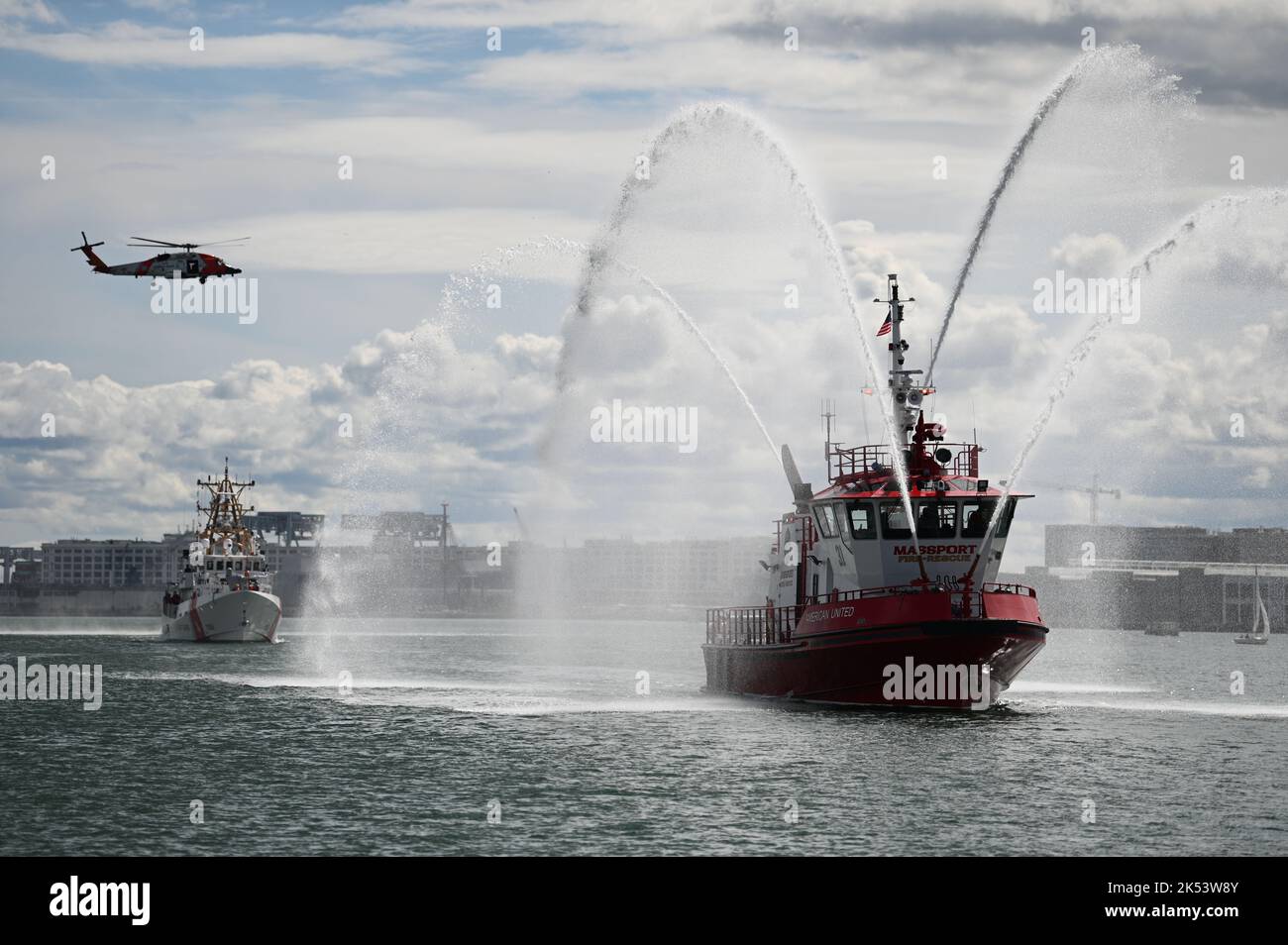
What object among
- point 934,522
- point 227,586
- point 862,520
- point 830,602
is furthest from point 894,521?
point 227,586

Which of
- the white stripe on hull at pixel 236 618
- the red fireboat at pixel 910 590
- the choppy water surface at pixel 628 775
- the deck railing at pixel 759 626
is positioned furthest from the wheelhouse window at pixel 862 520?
the white stripe on hull at pixel 236 618

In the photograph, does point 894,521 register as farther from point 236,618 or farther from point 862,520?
point 236,618

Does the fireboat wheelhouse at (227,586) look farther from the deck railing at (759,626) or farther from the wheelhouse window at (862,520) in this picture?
the wheelhouse window at (862,520)

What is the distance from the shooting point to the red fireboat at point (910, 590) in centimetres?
5756

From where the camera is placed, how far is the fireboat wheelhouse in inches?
6250

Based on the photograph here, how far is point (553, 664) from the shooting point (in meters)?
128

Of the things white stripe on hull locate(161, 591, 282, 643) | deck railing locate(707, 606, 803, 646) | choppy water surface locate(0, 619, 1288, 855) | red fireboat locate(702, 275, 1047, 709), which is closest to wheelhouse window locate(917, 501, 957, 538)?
red fireboat locate(702, 275, 1047, 709)

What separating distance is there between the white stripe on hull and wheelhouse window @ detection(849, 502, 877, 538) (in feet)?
354

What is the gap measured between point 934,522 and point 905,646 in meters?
5.55

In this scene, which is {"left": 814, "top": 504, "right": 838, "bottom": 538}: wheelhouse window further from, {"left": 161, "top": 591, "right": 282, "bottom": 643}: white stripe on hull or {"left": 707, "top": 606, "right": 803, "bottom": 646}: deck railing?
{"left": 161, "top": 591, "right": 282, "bottom": 643}: white stripe on hull

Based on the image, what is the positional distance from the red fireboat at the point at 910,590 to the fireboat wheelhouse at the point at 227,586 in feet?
343
